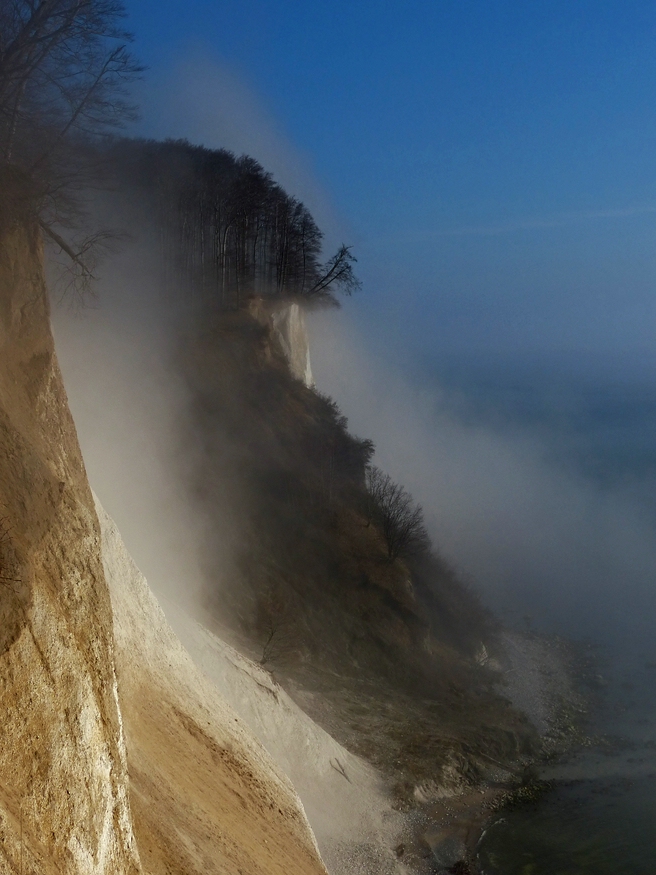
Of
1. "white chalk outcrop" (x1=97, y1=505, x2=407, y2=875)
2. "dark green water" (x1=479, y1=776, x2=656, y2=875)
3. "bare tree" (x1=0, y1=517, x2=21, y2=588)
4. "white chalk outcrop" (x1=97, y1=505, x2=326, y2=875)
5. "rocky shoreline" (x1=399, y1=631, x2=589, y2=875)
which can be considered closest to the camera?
"bare tree" (x1=0, y1=517, x2=21, y2=588)

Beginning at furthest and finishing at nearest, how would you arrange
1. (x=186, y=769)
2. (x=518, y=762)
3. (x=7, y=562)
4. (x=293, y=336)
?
(x=293, y=336)
(x=518, y=762)
(x=186, y=769)
(x=7, y=562)

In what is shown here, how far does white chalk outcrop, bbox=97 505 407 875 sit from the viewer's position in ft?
44.8

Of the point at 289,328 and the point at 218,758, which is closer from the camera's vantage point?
the point at 218,758

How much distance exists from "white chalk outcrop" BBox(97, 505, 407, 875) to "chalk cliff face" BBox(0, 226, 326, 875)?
0.05 m

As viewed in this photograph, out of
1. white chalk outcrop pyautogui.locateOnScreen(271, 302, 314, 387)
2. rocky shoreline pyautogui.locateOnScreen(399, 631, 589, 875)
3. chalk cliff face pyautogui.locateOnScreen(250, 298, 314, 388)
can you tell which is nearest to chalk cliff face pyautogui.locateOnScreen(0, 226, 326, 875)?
rocky shoreline pyautogui.locateOnScreen(399, 631, 589, 875)

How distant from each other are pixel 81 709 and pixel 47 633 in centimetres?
119

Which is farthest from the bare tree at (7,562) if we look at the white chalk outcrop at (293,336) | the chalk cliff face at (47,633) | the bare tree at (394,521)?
the white chalk outcrop at (293,336)

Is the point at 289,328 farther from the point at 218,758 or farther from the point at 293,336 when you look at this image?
the point at 218,758

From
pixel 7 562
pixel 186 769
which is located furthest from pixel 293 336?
pixel 7 562

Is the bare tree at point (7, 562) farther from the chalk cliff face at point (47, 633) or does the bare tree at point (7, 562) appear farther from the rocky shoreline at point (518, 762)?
the rocky shoreline at point (518, 762)

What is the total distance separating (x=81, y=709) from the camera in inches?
384

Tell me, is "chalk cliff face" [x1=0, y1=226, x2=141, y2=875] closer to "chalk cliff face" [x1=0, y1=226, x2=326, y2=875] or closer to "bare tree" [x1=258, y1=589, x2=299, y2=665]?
"chalk cliff face" [x1=0, y1=226, x2=326, y2=875]

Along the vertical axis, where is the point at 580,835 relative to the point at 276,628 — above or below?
below

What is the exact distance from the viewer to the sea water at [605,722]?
24.6 m
